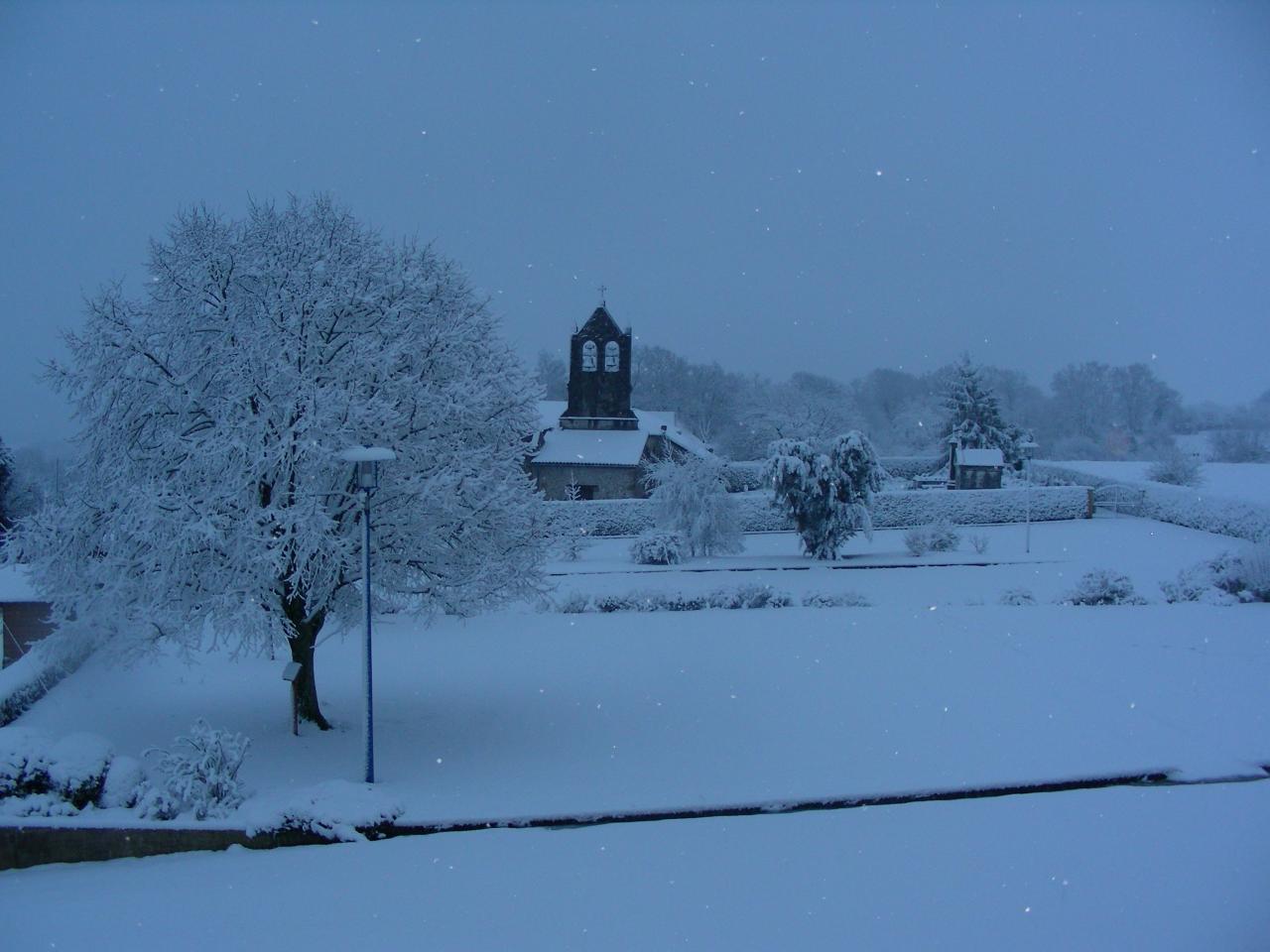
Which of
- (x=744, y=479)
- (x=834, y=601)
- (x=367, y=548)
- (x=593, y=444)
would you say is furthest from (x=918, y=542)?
(x=367, y=548)

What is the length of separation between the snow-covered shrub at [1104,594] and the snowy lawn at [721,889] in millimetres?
12633

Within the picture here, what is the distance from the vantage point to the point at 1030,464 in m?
45.4

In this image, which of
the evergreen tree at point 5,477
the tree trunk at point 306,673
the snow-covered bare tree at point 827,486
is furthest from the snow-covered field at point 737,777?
the evergreen tree at point 5,477

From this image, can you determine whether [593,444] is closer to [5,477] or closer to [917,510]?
[917,510]

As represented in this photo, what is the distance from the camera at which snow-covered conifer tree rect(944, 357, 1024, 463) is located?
4809cm

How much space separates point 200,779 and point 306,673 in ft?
9.97

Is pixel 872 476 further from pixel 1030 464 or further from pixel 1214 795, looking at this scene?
pixel 1030 464

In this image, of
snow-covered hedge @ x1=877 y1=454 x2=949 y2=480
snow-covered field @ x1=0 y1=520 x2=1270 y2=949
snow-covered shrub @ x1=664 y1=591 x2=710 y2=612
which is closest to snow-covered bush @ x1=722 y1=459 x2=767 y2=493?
snow-covered hedge @ x1=877 y1=454 x2=949 y2=480

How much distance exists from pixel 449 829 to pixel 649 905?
2485 millimetres

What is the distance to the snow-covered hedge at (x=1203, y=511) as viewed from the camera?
2888 centimetres

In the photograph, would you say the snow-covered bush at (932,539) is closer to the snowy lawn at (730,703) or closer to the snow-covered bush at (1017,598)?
the snow-covered bush at (1017,598)

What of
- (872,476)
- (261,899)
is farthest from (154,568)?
(872,476)

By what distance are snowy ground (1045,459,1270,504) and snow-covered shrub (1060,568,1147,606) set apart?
13638 millimetres

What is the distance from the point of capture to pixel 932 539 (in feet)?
92.0
